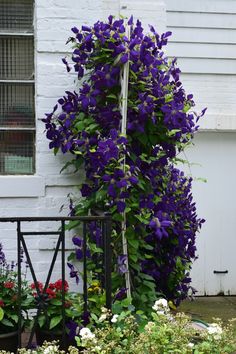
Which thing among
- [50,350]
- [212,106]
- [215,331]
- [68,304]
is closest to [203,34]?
[212,106]

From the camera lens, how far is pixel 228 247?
7.26m

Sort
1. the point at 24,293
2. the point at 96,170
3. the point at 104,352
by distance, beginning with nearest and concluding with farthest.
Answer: the point at 104,352 < the point at 24,293 < the point at 96,170

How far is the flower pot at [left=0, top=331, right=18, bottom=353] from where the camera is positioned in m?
3.70

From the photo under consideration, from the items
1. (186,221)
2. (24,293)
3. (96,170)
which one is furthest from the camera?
(186,221)

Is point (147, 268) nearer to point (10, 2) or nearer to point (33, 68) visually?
point (33, 68)

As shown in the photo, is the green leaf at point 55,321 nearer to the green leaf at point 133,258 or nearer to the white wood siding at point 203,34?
the green leaf at point 133,258

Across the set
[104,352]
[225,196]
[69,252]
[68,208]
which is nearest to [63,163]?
[68,208]

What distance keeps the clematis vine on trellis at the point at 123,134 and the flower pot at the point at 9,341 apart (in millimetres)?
814

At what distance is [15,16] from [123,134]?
134 centimetres

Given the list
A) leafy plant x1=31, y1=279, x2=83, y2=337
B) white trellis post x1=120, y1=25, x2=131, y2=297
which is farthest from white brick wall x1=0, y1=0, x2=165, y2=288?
leafy plant x1=31, y1=279, x2=83, y2=337

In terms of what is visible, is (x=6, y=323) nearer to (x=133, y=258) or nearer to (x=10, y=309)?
(x=10, y=309)

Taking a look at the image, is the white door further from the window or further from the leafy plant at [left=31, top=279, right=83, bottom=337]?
the leafy plant at [left=31, top=279, right=83, bottom=337]

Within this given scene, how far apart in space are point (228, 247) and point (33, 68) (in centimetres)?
343

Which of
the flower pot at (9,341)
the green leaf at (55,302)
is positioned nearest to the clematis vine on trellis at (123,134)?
the green leaf at (55,302)
